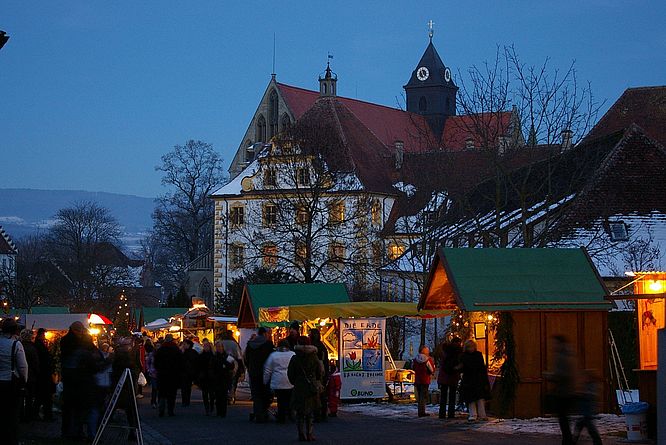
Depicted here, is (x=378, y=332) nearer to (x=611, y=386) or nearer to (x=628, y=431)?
(x=611, y=386)

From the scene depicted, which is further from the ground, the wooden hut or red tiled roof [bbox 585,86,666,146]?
red tiled roof [bbox 585,86,666,146]

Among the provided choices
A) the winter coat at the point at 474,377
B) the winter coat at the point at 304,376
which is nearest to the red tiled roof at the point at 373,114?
the winter coat at the point at 474,377

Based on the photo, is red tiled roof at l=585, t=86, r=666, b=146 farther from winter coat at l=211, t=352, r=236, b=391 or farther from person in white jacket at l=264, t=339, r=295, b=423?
person in white jacket at l=264, t=339, r=295, b=423

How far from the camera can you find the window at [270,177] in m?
51.7

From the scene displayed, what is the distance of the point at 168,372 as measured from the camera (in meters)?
24.1

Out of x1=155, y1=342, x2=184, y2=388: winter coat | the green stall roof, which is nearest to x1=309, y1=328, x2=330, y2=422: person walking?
x1=155, y1=342, x2=184, y2=388: winter coat

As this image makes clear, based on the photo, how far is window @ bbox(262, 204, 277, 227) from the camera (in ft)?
166

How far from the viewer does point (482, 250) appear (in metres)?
23.8

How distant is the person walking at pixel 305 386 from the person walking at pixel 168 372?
5.35m

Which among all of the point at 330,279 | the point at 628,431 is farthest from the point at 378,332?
the point at 330,279

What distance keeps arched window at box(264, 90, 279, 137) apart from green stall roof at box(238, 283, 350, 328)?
214 ft

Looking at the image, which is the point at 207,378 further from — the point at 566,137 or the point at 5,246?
the point at 5,246

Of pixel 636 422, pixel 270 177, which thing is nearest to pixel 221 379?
pixel 636 422

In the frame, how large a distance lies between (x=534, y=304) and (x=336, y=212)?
28845 mm
